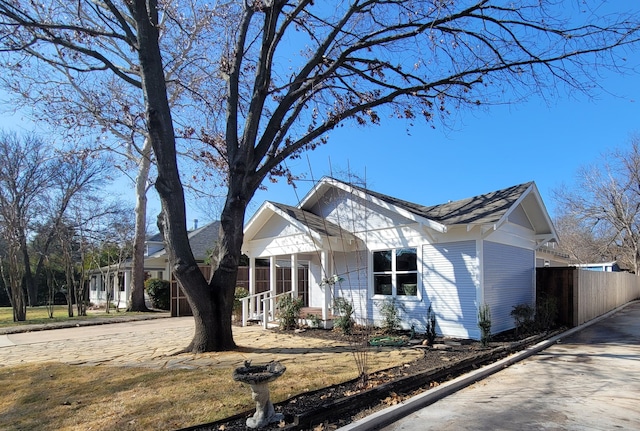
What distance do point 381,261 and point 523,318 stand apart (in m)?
4.16

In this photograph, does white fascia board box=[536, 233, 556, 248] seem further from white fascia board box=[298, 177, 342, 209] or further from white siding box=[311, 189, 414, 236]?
Result: white fascia board box=[298, 177, 342, 209]

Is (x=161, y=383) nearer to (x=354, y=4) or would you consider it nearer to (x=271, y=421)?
(x=271, y=421)

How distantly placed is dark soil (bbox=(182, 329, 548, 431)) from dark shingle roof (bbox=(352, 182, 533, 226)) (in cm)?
304

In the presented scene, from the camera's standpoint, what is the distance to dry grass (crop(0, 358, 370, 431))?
4546mm

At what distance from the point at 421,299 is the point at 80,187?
26052mm

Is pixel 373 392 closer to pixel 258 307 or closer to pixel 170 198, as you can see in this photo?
pixel 170 198

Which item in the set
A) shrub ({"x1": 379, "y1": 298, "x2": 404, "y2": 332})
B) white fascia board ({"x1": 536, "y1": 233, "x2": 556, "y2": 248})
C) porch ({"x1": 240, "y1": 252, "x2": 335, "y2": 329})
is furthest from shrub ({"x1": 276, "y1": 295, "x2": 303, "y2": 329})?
white fascia board ({"x1": 536, "y1": 233, "x2": 556, "y2": 248})

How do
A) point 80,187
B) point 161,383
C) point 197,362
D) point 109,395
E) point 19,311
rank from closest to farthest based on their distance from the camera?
point 109,395, point 161,383, point 197,362, point 19,311, point 80,187

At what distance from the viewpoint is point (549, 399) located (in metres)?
5.46

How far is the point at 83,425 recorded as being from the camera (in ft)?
14.5

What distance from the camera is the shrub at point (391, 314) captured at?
36.6 ft

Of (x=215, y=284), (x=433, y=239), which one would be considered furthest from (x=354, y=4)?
(x=215, y=284)

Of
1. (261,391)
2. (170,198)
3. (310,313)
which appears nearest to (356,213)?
(310,313)

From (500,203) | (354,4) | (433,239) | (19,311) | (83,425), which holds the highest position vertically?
(354,4)
